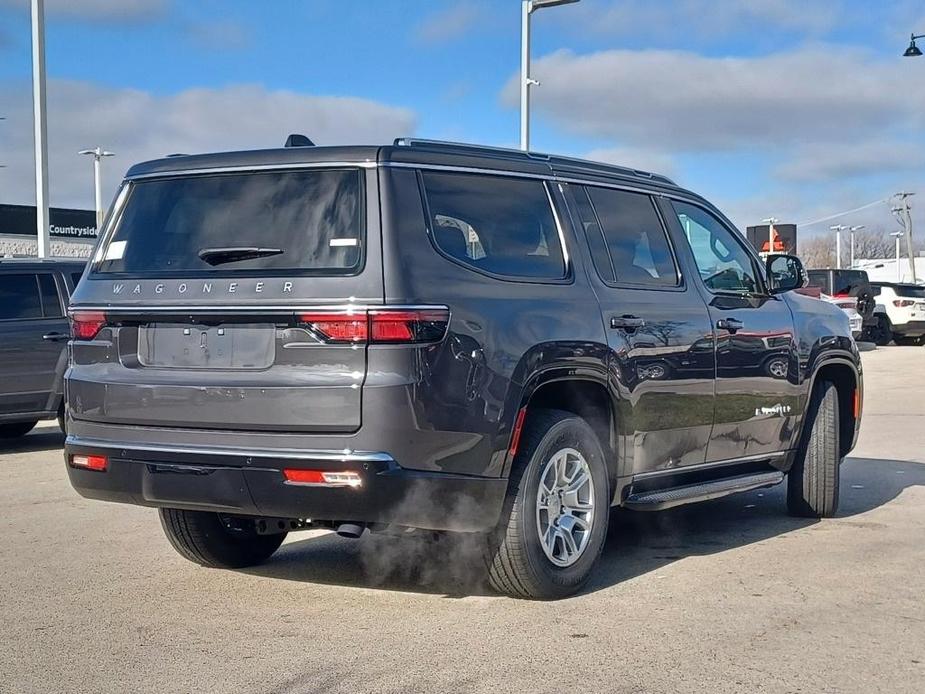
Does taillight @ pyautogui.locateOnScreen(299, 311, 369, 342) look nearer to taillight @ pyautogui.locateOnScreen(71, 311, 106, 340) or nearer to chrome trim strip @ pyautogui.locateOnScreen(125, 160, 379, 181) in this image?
chrome trim strip @ pyautogui.locateOnScreen(125, 160, 379, 181)

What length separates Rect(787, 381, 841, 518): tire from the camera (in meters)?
7.61

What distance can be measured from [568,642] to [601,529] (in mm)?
946

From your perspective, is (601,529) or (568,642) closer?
(568,642)

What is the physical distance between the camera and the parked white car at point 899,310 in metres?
31.8

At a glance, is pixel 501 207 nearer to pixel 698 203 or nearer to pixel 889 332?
pixel 698 203

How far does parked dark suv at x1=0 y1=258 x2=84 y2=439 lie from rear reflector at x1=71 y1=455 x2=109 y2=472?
20.6 ft

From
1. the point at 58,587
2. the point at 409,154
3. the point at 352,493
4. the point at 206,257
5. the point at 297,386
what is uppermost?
the point at 409,154

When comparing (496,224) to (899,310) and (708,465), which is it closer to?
(708,465)

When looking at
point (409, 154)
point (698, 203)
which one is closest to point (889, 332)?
point (698, 203)

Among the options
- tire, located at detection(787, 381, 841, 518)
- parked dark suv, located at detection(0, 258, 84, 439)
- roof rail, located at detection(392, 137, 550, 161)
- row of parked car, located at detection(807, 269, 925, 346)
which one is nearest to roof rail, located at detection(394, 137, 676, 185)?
roof rail, located at detection(392, 137, 550, 161)

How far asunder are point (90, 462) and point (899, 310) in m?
29.5

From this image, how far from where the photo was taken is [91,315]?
546 centimetres

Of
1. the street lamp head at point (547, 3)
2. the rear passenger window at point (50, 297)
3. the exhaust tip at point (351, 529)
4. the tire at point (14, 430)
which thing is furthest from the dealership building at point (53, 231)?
the exhaust tip at point (351, 529)

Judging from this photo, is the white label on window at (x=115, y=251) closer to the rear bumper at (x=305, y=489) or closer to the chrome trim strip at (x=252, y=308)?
the chrome trim strip at (x=252, y=308)
